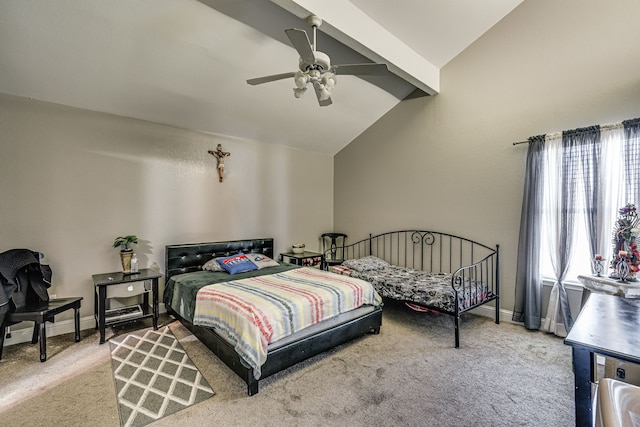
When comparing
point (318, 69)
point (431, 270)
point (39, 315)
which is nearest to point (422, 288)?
point (431, 270)

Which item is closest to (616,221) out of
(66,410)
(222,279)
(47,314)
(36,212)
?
(222,279)

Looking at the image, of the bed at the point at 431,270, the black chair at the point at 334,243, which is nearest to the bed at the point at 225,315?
the bed at the point at 431,270

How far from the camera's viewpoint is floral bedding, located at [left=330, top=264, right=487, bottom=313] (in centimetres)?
316

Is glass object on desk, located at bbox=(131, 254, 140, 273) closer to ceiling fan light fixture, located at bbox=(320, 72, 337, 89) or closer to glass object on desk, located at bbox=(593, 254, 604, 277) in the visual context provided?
ceiling fan light fixture, located at bbox=(320, 72, 337, 89)

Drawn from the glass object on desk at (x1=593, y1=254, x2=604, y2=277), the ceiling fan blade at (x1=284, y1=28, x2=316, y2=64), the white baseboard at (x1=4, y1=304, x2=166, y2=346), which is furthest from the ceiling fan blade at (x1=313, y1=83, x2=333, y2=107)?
the white baseboard at (x1=4, y1=304, x2=166, y2=346)

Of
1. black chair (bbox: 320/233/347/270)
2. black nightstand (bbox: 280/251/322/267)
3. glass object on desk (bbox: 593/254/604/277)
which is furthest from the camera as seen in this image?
black chair (bbox: 320/233/347/270)

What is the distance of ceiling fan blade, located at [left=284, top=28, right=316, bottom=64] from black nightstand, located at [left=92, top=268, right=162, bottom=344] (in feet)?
9.32

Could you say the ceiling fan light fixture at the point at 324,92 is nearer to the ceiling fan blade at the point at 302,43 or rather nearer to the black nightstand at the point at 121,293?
the ceiling fan blade at the point at 302,43

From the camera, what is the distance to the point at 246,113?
4.13 meters

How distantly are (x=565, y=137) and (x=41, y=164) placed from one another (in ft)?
18.4

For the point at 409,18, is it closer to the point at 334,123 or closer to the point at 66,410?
the point at 334,123

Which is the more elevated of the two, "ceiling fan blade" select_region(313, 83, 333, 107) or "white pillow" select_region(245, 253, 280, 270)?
"ceiling fan blade" select_region(313, 83, 333, 107)

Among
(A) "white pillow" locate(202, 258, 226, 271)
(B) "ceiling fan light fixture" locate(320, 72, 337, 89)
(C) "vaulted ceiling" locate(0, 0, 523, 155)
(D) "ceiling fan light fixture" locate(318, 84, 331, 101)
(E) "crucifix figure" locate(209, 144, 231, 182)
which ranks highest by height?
(C) "vaulted ceiling" locate(0, 0, 523, 155)

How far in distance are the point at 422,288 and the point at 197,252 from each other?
295 cm
